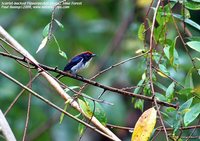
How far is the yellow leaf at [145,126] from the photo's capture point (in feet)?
5.93

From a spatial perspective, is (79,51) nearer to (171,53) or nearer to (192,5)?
(192,5)

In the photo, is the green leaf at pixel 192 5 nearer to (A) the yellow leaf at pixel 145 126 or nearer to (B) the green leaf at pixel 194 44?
(B) the green leaf at pixel 194 44

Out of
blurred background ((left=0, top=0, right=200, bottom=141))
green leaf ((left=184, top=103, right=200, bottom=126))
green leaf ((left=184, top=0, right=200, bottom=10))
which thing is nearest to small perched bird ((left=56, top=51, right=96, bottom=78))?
green leaf ((left=184, top=0, right=200, bottom=10))

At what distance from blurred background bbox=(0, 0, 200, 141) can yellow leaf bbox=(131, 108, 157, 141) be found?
2400 millimetres

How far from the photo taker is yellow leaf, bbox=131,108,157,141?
1807mm

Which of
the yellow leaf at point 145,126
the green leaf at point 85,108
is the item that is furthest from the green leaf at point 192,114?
the green leaf at point 85,108

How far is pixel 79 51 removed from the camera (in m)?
4.96

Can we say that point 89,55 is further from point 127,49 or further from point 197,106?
point 127,49

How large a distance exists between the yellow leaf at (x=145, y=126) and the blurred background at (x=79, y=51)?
2400 millimetres

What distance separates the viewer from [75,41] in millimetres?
5094

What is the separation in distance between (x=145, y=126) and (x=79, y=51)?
317cm

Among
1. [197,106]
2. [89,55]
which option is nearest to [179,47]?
[89,55]

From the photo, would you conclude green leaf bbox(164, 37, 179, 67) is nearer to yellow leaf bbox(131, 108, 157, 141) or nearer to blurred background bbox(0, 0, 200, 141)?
yellow leaf bbox(131, 108, 157, 141)

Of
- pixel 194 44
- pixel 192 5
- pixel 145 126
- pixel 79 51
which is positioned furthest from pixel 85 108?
pixel 79 51
